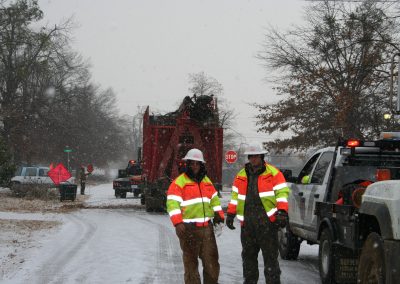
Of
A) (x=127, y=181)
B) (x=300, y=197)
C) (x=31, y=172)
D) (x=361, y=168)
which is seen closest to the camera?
(x=361, y=168)

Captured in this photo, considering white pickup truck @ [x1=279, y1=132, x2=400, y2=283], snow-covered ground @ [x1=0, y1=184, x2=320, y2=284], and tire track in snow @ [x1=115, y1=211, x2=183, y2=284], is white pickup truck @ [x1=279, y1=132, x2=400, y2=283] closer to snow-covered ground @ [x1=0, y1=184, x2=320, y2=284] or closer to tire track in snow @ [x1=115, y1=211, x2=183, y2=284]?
snow-covered ground @ [x1=0, y1=184, x2=320, y2=284]

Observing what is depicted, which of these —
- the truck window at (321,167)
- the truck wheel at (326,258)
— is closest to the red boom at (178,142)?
the truck window at (321,167)

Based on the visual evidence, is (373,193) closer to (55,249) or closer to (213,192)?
(213,192)

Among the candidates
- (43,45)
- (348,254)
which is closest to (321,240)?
(348,254)

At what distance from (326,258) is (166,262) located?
309cm

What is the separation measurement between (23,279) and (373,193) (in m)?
5.16

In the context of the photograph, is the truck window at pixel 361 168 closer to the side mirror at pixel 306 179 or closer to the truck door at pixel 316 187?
the truck door at pixel 316 187

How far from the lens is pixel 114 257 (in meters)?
11.6

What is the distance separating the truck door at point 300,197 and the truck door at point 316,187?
16 cm

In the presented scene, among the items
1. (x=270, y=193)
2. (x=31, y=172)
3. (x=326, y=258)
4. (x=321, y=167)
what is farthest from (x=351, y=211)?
(x=31, y=172)

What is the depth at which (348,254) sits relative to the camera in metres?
8.51

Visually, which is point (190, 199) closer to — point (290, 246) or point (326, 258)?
point (326, 258)

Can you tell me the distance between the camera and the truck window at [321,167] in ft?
33.2

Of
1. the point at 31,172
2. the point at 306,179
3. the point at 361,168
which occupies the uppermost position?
the point at 31,172
